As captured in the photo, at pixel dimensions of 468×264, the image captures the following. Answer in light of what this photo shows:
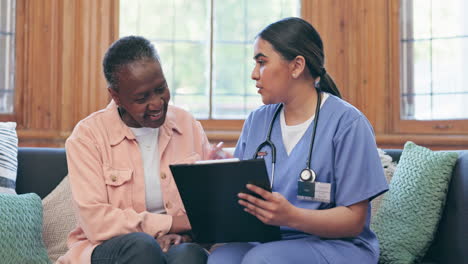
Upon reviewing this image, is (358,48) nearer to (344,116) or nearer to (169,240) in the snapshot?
(344,116)

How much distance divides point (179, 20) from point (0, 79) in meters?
1.03

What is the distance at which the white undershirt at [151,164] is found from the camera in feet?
6.64

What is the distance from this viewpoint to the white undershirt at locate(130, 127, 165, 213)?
6.64 ft

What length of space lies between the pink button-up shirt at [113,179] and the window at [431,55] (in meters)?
1.65

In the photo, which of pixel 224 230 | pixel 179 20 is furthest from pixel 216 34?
pixel 224 230

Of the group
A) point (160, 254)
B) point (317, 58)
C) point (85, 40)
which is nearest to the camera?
point (160, 254)

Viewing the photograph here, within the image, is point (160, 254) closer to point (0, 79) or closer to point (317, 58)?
point (317, 58)

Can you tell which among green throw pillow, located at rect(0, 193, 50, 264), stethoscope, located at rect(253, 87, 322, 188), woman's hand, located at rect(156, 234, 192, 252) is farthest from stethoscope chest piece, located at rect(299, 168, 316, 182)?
green throw pillow, located at rect(0, 193, 50, 264)

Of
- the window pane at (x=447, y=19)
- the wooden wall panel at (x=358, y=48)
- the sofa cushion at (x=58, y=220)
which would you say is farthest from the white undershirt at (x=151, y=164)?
the window pane at (x=447, y=19)

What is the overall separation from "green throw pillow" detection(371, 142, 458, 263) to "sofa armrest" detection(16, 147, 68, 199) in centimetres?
132

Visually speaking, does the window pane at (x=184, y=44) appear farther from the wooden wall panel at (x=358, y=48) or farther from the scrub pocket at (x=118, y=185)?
the scrub pocket at (x=118, y=185)

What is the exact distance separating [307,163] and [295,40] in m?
A: 0.39

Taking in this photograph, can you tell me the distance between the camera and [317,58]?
1.90 meters

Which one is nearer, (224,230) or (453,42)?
(224,230)
